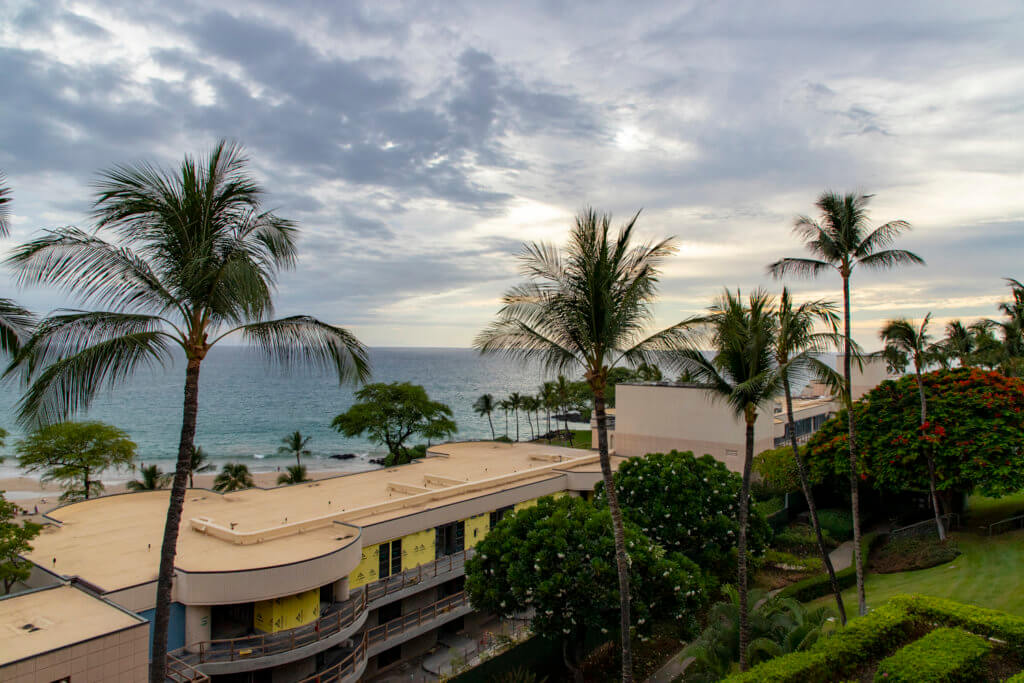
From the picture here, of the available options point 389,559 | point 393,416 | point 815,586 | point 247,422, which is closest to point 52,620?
point 389,559

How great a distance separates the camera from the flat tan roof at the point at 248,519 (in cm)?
1852

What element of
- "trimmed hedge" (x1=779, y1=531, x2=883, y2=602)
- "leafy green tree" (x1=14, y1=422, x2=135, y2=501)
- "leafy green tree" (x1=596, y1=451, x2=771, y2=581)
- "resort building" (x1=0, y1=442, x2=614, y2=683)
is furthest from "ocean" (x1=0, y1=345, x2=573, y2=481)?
"trimmed hedge" (x1=779, y1=531, x2=883, y2=602)

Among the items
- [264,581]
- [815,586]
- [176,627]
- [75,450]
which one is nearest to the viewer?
[176,627]

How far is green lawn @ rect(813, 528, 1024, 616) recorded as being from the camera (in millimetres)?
21047

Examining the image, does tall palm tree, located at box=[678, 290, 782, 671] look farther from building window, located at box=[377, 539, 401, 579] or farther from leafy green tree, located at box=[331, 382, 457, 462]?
leafy green tree, located at box=[331, 382, 457, 462]

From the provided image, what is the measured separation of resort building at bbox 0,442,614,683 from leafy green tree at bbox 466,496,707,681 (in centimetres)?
423

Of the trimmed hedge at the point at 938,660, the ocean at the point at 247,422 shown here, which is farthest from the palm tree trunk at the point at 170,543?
the ocean at the point at 247,422

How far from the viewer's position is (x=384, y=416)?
59.0 metres

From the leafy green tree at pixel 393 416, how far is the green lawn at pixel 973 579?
4152cm

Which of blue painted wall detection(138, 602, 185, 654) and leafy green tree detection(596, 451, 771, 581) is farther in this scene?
leafy green tree detection(596, 451, 771, 581)

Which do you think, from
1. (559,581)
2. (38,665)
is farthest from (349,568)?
(38,665)

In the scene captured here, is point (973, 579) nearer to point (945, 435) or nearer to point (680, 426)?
point (945, 435)

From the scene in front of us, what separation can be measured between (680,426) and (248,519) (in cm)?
3011

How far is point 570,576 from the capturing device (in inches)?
722
